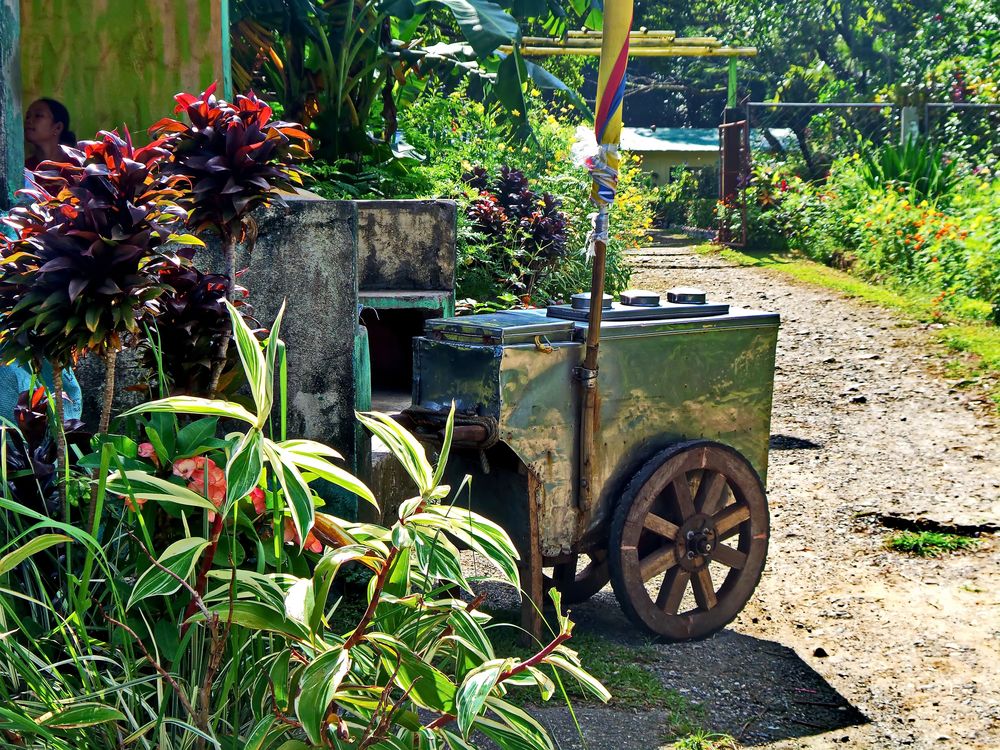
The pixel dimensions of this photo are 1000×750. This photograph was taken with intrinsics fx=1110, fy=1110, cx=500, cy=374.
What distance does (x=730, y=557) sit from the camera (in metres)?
4.40

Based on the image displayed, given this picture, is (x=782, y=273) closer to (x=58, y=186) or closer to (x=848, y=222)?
(x=848, y=222)

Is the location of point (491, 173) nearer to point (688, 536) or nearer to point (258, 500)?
point (688, 536)

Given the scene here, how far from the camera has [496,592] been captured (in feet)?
15.9

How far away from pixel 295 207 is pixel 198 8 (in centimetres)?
96

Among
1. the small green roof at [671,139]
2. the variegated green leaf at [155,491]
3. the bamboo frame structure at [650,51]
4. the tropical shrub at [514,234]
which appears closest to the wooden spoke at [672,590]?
the variegated green leaf at [155,491]

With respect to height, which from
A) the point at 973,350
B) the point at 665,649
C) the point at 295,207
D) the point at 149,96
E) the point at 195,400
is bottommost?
the point at 665,649

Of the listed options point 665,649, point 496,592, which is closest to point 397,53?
point 496,592

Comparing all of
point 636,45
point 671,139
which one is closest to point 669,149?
point 671,139

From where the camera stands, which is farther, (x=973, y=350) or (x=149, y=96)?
(x=973, y=350)

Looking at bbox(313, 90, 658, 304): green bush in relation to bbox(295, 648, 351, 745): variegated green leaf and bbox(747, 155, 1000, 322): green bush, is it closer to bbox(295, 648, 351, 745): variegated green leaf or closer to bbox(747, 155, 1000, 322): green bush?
bbox(747, 155, 1000, 322): green bush

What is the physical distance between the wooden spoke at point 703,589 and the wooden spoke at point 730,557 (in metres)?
0.08

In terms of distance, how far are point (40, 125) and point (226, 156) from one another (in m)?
1.89

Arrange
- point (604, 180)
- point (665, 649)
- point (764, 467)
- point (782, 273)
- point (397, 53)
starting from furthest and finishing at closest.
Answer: point (782, 273)
point (397, 53)
point (764, 467)
point (665, 649)
point (604, 180)

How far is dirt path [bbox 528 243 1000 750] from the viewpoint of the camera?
12.4 feet
